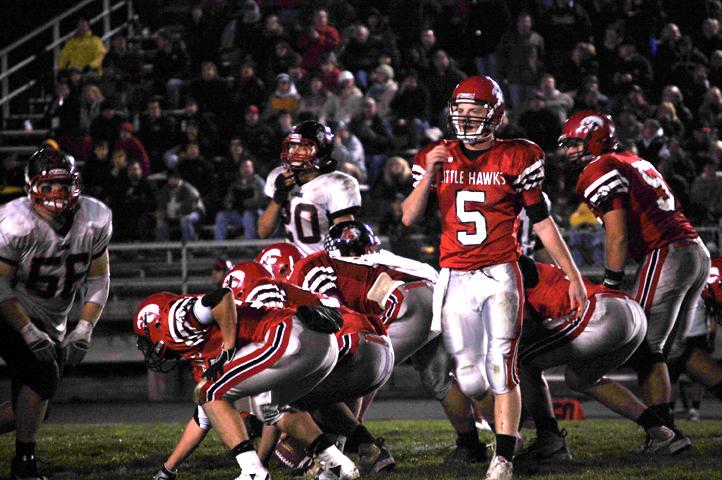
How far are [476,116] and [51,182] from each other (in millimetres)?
2104

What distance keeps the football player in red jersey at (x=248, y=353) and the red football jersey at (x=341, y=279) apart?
71 cm

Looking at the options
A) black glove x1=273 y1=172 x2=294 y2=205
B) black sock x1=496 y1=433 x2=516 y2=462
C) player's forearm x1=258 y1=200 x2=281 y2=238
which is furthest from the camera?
player's forearm x1=258 y1=200 x2=281 y2=238

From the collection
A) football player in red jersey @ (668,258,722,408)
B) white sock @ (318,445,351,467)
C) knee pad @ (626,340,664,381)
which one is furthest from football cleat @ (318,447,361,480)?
football player in red jersey @ (668,258,722,408)

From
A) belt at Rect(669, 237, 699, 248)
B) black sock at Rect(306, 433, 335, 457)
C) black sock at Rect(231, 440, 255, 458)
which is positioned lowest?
black sock at Rect(306, 433, 335, 457)

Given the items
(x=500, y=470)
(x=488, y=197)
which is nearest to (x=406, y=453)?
(x=500, y=470)

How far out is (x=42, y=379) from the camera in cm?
576

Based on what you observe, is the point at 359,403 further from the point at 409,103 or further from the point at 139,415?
the point at 409,103

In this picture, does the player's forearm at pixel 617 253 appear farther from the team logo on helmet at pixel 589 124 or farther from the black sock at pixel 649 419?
the black sock at pixel 649 419

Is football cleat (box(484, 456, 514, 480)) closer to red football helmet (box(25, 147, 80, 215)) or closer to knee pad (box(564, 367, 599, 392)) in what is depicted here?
knee pad (box(564, 367, 599, 392))

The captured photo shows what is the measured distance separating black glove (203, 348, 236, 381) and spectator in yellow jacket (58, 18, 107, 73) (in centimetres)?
1048

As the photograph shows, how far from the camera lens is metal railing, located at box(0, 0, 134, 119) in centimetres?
1503

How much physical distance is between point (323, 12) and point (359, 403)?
8589 mm

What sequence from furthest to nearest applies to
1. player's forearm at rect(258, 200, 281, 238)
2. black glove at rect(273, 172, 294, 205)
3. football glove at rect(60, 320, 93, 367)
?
player's forearm at rect(258, 200, 281, 238) < black glove at rect(273, 172, 294, 205) < football glove at rect(60, 320, 93, 367)

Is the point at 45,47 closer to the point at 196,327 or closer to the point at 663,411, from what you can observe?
the point at 196,327
